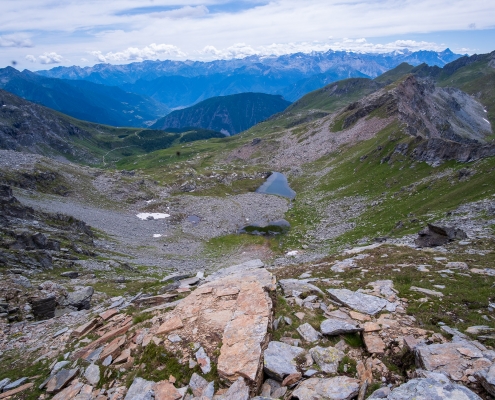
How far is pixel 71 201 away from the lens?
294 feet

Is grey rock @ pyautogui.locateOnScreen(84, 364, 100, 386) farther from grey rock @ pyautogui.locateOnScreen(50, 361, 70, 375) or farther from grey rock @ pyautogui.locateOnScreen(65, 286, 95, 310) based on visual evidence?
grey rock @ pyautogui.locateOnScreen(65, 286, 95, 310)

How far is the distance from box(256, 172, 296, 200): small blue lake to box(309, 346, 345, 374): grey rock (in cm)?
10530

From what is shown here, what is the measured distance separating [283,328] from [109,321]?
499 inches

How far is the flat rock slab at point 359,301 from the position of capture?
1694 centimetres

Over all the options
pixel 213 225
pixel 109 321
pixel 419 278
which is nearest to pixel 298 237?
pixel 213 225

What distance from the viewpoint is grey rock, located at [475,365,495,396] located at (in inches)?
385

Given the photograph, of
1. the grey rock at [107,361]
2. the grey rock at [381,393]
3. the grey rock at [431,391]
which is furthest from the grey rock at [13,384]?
the grey rock at [431,391]

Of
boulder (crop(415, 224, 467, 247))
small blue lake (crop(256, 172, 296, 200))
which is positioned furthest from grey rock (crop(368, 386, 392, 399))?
small blue lake (crop(256, 172, 296, 200))

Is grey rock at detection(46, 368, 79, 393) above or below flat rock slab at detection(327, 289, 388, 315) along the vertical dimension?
below

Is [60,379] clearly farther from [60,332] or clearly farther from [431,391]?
[431,391]

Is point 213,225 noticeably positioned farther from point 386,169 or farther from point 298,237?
point 386,169

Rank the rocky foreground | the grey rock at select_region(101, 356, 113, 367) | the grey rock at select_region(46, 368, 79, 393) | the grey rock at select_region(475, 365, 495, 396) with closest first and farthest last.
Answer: the grey rock at select_region(475, 365, 495, 396) → the rocky foreground → the grey rock at select_region(46, 368, 79, 393) → the grey rock at select_region(101, 356, 113, 367)

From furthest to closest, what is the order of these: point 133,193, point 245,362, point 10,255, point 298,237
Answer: point 133,193 < point 298,237 < point 10,255 < point 245,362

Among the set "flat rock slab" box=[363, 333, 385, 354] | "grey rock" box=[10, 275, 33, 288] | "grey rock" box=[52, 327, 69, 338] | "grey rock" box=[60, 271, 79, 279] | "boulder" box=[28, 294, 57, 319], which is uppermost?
"flat rock slab" box=[363, 333, 385, 354]
